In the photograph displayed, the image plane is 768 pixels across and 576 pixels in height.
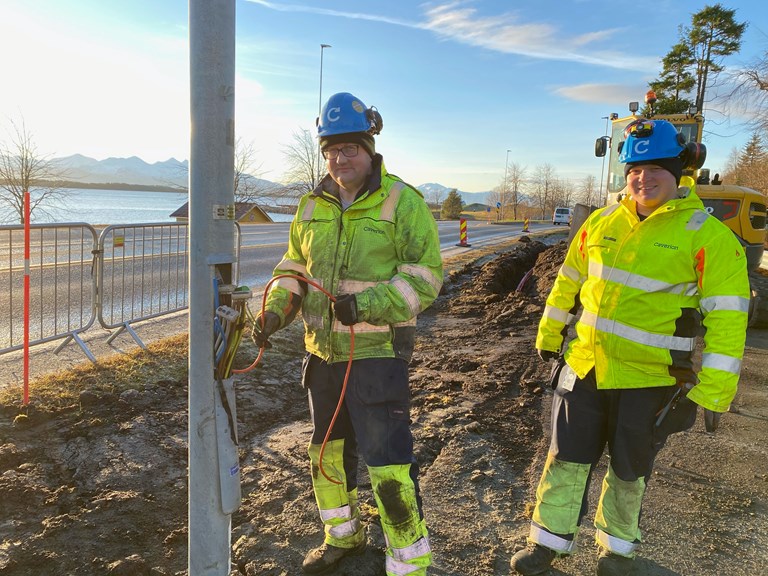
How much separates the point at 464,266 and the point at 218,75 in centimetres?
1274

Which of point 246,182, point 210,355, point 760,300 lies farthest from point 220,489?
point 246,182

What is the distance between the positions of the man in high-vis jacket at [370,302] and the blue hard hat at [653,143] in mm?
1085

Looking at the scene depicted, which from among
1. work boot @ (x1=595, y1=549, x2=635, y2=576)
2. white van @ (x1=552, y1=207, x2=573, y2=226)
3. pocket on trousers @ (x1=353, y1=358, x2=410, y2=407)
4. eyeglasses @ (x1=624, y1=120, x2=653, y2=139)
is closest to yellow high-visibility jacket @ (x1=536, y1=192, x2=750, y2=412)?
eyeglasses @ (x1=624, y1=120, x2=653, y2=139)

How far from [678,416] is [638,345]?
0.37 meters

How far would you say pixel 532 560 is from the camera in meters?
2.67

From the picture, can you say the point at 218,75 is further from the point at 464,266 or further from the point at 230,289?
the point at 464,266

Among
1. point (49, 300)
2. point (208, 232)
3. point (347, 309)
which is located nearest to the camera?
point (208, 232)

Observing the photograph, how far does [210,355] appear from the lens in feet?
6.85

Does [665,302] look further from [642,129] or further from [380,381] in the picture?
[380,381]

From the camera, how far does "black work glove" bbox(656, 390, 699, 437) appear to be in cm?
251

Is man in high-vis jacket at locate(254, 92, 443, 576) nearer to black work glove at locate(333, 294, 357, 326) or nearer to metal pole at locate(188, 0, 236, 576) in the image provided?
black work glove at locate(333, 294, 357, 326)

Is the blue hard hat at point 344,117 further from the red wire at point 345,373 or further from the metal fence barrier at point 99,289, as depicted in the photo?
the metal fence barrier at point 99,289

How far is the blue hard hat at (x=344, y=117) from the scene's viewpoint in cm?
245

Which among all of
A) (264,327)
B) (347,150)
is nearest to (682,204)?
(347,150)
